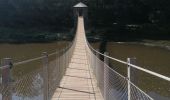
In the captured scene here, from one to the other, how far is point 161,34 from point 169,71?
20454mm

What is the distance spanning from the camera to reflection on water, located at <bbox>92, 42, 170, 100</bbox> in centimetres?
1438

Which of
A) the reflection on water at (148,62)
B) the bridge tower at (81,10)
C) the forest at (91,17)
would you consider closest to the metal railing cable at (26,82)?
the reflection on water at (148,62)

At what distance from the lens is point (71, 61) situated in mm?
13438

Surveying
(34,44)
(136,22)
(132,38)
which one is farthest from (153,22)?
(34,44)

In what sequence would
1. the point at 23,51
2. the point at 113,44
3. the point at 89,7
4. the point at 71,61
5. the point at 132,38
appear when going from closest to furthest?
the point at 71,61 < the point at 23,51 < the point at 113,44 < the point at 132,38 < the point at 89,7

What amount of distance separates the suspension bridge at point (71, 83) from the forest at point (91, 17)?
97.9ft

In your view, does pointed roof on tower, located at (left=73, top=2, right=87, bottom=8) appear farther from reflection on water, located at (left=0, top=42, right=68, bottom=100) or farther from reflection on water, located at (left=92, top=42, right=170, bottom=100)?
reflection on water, located at (left=92, top=42, right=170, bottom=100)

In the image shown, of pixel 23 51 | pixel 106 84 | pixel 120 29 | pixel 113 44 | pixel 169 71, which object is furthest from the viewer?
pixel 120 29

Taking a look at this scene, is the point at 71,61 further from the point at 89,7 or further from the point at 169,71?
the point at 89,7

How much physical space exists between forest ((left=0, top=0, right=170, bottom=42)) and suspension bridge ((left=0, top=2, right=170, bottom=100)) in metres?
29.8

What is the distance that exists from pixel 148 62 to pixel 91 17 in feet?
69.0

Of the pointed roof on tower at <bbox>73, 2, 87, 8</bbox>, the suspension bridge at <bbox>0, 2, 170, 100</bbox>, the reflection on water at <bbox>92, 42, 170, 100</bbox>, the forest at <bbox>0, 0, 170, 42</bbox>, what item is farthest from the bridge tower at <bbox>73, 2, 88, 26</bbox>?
the suspension bridge at <bbox>0, 2, 170, 100</bbox>

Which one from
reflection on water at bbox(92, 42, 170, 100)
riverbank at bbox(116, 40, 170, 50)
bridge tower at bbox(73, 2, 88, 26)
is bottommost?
reflection on water at bbox(92, 42, 170, 100)

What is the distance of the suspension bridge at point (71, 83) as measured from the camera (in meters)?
3.66
